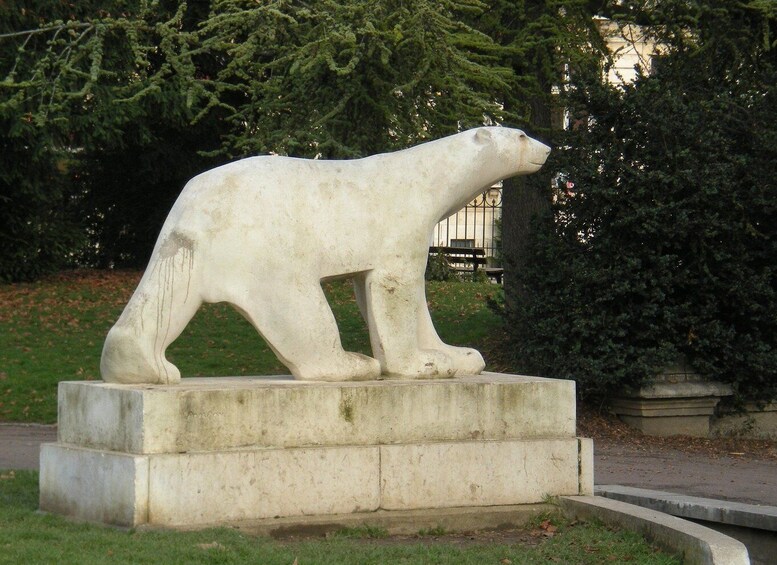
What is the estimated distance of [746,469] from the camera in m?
12.5

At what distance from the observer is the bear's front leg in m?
8.79

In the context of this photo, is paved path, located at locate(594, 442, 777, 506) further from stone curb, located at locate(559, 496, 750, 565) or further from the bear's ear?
the bear's ear

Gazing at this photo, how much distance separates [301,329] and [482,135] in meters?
2.12

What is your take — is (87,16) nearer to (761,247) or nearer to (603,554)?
(761,247)

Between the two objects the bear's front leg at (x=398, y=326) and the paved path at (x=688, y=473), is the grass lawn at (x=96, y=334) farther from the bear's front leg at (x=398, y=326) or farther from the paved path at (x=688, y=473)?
the bear's front leg at (x=398, y=326)

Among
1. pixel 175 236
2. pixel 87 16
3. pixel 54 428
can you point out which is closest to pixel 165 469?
pixel 175 236

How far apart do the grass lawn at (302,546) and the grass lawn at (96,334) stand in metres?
6.86

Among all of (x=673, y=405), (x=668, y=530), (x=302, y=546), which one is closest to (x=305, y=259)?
(x=302, y=546)

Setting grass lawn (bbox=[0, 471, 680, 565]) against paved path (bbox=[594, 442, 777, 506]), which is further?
paved path (bbox=[594, 442, 777, 506])

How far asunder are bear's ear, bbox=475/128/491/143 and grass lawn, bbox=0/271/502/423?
6808mm

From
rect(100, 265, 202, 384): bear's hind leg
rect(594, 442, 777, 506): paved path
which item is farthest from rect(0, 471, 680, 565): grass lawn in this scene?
rect(594, 442, 777, 506): paved path

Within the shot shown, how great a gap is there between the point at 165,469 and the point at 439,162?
119 inches

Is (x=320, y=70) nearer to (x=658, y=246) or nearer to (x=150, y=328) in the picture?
(x=658, y=246)

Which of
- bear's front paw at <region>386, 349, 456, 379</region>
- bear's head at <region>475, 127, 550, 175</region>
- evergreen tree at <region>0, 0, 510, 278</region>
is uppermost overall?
evergreen tree at <region>0, 0, 510, 278</region>
